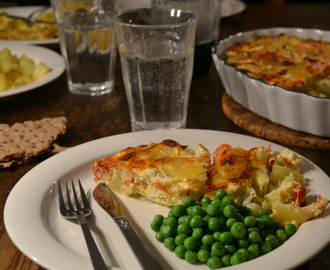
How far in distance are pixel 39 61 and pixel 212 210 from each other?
1.71 m

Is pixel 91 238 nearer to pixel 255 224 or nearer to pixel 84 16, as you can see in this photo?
pixel 255 224

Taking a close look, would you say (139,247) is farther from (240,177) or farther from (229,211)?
(240,177)

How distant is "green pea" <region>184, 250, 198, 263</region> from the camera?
3.58 ft

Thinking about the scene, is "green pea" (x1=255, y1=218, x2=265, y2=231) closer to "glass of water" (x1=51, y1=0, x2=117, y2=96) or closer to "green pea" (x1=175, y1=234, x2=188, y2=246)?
"green pea" (x1=175, y1=234, x2=188, y2=246)

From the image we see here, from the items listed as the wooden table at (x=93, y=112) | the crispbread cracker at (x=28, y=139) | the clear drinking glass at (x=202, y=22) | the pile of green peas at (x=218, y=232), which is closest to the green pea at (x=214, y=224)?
the pile of green peas at (x=218, y=232)

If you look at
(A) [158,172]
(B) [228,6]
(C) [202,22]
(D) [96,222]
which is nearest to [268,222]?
(A) [158,172]

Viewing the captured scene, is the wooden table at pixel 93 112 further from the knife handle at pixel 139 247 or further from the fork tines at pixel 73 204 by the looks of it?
the knife handle at pixel 139 247

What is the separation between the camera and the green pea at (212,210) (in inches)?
45.6

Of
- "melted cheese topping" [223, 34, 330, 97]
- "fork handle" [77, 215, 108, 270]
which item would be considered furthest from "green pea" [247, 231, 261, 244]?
"melted cheese topping" [223, 34, 330, 97]

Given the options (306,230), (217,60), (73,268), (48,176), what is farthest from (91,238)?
(217,60)

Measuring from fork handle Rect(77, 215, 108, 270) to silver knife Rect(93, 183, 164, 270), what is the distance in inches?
3.4

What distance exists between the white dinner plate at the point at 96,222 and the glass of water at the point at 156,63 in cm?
24

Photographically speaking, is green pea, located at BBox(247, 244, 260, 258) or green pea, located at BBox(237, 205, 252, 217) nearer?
green pea, located at BBox(247, 244, 260, 258)

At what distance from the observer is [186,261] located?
1.11 m
